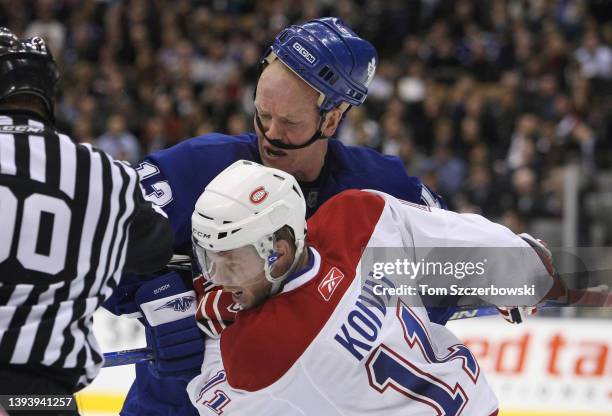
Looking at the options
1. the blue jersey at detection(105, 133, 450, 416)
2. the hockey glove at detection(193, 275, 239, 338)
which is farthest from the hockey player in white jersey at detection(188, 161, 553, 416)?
the blue jersey at detection(105, 133, 450, 416)

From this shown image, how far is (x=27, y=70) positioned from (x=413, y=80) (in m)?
8.09

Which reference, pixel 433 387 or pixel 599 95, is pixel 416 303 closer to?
pixel 433 387

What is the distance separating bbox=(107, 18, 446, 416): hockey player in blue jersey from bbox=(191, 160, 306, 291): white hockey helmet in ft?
1.33

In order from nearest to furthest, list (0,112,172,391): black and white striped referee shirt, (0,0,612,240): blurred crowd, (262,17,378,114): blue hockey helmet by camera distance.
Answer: (0,112,172,391): black and white striped referee shirt
(262,17,378,114): blue hockey helmet
(0,0,612,240): blurred crowd

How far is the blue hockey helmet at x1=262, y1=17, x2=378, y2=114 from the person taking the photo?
2.79 metres

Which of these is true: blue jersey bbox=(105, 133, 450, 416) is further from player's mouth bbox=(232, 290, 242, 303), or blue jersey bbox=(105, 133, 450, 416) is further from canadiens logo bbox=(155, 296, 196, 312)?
player's mouth bbox=(232, 290, 242, 303)

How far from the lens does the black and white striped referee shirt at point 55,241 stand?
2047mm

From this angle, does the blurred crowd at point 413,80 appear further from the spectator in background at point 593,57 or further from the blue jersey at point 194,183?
the blue jersey at point 194,183

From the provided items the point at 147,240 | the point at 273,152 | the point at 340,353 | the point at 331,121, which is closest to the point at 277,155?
the point at 273,152


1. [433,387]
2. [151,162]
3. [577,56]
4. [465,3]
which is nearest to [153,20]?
[465,3]

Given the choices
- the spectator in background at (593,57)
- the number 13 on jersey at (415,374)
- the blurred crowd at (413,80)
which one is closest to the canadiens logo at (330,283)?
the number 13 on jersey at (415,374)

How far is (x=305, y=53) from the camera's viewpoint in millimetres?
2789

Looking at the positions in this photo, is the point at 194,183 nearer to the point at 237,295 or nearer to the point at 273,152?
the point at 273,152

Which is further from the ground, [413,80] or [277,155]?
[277,155]
